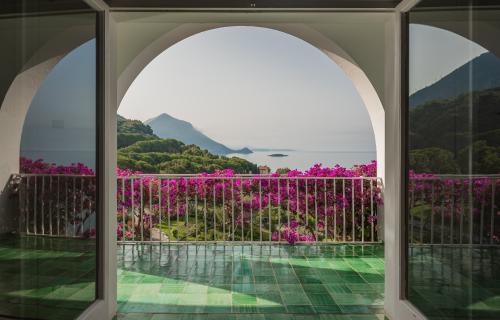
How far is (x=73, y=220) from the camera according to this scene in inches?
96.2

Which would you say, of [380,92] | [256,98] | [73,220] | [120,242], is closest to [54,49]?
[73,220]

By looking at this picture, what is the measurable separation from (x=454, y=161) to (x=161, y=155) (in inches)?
320

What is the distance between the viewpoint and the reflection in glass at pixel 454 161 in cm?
180

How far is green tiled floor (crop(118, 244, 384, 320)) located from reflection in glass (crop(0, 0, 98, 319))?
0.87 metres

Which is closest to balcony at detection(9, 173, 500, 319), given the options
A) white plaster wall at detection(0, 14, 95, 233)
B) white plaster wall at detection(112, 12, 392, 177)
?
white plaster wall at detection(0, 14, 95, 233)

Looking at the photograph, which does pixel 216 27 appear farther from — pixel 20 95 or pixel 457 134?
pixel 457 134

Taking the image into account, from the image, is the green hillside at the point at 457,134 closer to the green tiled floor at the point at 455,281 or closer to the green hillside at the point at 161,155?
the green tiled floor at the point at 455,281

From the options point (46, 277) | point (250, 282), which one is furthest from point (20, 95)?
point (250, 282)

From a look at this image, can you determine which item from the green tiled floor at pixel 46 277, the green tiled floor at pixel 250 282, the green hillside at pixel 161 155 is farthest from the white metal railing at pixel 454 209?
the green hillside at pixel 161 155

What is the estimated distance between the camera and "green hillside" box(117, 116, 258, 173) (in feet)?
31.1

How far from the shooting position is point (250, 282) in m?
3.96

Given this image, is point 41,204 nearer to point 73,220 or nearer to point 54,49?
point 73,220

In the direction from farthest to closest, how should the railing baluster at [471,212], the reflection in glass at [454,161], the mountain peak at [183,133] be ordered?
the mountain peak at [183,133]
the railing baluster at [471,212]
the reflection in glass at [454,161]

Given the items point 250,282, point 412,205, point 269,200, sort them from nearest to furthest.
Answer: point 412,205
point 250,282
point 269,200
